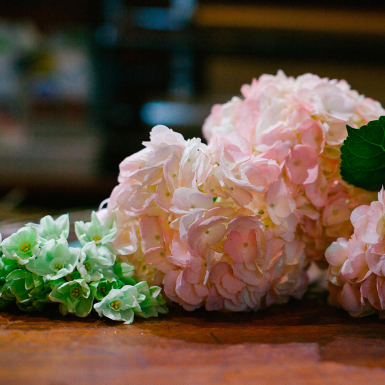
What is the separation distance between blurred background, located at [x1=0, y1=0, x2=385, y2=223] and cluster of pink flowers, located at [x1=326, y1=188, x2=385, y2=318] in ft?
4.58

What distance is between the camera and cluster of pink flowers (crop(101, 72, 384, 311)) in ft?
1.38

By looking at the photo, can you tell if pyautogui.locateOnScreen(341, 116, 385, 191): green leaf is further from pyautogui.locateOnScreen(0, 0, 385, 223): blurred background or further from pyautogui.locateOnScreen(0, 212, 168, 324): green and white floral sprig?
pyautogui.locateOnScreen(0, 0, 385, 223): blurred background

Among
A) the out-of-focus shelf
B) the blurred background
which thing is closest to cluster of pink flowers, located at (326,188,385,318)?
the blurred background

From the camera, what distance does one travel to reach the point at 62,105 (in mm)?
2172

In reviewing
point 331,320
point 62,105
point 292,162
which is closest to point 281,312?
point 331,320

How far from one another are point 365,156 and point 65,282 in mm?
340

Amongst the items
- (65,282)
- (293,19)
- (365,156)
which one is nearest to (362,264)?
(365,156)

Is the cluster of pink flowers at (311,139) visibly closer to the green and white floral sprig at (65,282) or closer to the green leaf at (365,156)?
the green leaf at (365,156)

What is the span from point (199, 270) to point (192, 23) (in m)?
1.64

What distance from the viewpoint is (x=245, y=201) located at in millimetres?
419

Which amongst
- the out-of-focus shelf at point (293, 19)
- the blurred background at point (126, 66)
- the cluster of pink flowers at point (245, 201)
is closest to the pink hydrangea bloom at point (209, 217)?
the cluster of pink flowers at point (245, 201)

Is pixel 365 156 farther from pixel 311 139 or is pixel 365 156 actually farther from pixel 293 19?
pixel 293 19

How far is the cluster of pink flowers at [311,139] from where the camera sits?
1.57 ft

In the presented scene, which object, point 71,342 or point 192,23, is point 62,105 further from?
point 71,342
